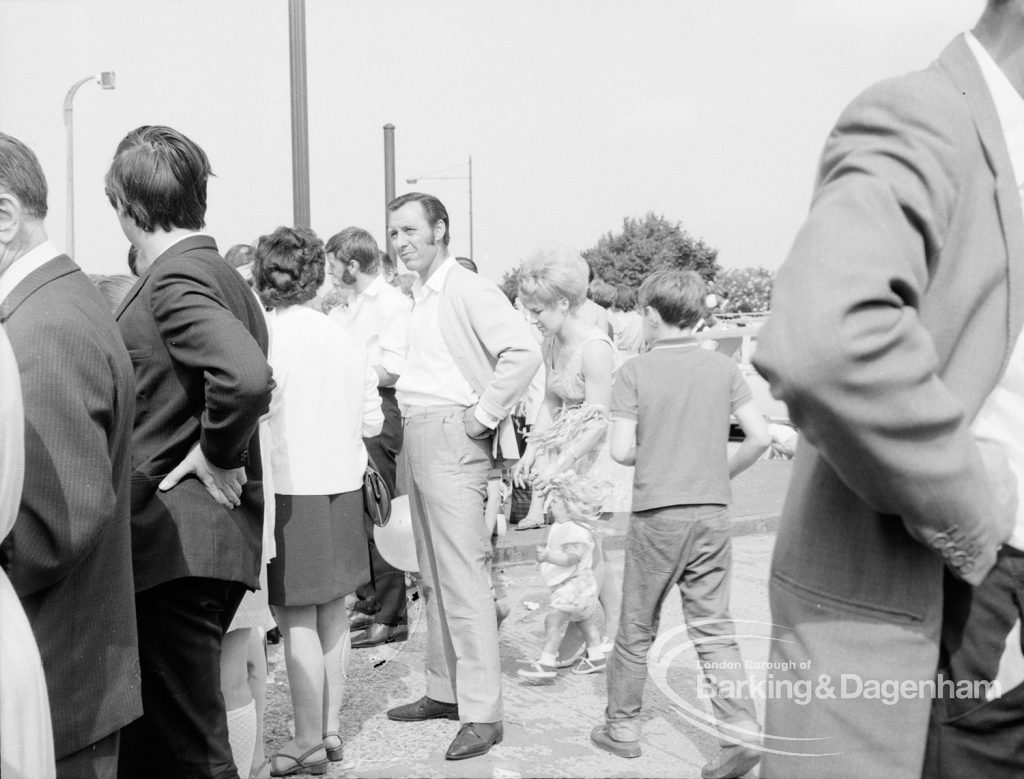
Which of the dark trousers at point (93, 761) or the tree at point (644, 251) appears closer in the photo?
the dark trousers at point (93, 761)

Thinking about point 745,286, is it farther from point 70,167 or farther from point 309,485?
point 309,485

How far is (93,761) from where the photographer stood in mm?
2168

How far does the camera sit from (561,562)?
4934 millimetres

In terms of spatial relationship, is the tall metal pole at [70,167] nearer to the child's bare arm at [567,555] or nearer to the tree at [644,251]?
the child's bare arm at [567,555]

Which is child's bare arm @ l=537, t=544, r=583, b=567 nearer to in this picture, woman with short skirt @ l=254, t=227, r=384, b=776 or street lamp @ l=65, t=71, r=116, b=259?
woman with short skirt @ l=254, t=227, r=384, b=776

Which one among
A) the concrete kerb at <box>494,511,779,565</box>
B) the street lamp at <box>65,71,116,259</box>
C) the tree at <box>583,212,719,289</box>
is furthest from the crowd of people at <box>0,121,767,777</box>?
the tree at <box>583,212,719,289</box>

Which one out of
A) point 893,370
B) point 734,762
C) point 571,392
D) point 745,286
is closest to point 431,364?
point 571,392

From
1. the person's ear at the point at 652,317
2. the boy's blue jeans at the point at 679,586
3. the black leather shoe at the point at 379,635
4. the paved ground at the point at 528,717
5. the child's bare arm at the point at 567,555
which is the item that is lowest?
the black leather shoe at the point at 379,635

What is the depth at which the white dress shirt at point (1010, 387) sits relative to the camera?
1389 mm

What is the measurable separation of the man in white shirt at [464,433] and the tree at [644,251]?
250ft

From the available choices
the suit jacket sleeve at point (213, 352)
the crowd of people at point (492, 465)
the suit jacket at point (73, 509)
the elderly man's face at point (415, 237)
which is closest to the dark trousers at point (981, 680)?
the crowd of people at point (492, 465)

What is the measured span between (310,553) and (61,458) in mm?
1950

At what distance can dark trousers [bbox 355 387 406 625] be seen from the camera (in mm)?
5797

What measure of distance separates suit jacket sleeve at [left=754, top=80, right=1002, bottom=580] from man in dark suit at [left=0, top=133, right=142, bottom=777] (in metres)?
1.47
